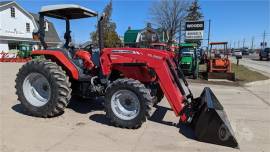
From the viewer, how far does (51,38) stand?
145 ft

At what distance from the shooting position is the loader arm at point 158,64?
17.2 feet

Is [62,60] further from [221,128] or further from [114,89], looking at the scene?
[221,128]

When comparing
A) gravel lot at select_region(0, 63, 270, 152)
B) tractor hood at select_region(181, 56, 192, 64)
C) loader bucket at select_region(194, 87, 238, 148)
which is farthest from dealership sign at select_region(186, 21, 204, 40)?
loader bucket at select_region(194, 87, 238, 148)

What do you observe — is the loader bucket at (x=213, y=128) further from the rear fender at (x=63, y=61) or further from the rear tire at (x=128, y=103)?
the rear fender at (x=63, y=61)

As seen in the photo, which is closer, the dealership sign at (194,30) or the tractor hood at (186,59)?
the tractor hood at (186,59)

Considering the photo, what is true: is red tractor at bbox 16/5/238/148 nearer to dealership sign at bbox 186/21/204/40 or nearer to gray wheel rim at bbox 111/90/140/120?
gray wheel rim at bbox 111/90/140/120

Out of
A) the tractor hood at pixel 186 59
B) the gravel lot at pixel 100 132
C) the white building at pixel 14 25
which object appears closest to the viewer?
the gravel lot at pixel 100 132

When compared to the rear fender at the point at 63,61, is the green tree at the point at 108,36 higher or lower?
higher

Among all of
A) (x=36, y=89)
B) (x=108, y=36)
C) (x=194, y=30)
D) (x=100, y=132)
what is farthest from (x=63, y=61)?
(x=108, y=36)

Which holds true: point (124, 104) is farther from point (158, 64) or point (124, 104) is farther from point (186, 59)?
point (186, 59)

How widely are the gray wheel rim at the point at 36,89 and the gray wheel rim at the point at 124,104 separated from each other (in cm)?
171

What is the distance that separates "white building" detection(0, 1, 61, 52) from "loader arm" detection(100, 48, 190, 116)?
3007 cm

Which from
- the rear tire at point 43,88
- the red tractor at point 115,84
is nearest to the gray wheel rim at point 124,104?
the red tractor at point 115,84

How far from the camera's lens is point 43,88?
20.8 ft
